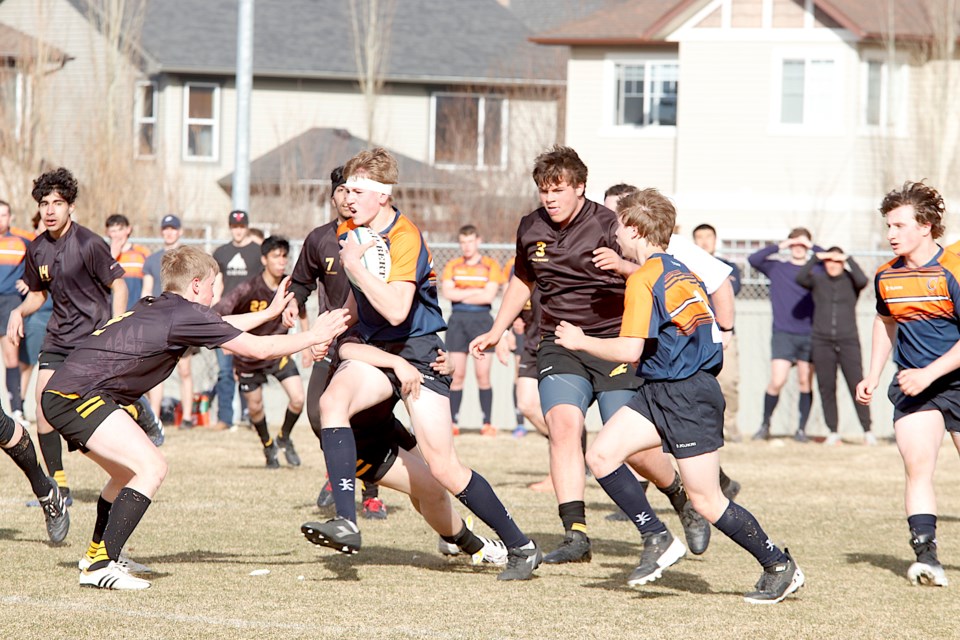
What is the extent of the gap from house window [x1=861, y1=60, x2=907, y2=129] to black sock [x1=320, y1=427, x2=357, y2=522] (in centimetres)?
2346

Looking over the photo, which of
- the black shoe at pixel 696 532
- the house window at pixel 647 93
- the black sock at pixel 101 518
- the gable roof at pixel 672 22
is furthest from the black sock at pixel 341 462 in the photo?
the house window at pixel 647 93

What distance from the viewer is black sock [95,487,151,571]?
6742 mm

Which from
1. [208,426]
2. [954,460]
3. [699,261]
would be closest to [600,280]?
[699,261]

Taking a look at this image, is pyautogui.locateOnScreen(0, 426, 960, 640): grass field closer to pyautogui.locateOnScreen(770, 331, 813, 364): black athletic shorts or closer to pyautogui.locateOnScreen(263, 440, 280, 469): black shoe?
pyautogui.locateOnScreen(263, 440, 280, 469): black shoe

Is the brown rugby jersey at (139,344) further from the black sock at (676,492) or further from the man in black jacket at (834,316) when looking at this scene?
the man in black jacket at (834,316)

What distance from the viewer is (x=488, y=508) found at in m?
7.03

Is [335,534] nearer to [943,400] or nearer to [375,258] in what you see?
[375,258]

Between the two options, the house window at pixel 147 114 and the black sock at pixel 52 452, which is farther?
the house window at pixel 147 114

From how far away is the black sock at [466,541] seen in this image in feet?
24.1

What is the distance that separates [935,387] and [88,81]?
970 inches

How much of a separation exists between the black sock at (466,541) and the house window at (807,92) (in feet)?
74.6

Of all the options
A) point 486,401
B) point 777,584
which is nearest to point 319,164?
point 486,401

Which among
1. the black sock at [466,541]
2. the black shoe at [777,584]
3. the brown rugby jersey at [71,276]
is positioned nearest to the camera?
the black shoe at [777,584]

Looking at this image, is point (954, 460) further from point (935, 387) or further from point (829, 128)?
point (829, 128)
